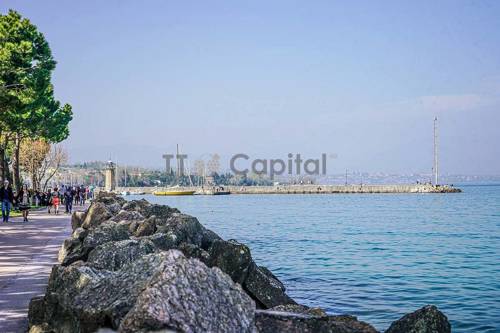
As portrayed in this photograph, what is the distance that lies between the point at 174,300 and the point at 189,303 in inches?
5.4

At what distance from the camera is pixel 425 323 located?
6.81 meters

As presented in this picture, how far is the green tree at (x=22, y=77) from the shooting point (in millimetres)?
31594

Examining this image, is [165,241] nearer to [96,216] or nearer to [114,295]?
[114,295]

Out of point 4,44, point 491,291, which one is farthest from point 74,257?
point 4,44

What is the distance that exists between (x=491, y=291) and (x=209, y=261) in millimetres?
9600

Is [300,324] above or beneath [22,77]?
beneath

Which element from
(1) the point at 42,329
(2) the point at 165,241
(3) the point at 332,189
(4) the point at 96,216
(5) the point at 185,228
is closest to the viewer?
(1) the point at 42,329

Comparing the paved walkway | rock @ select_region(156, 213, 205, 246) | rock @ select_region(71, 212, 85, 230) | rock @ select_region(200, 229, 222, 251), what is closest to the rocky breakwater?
the paved walkway

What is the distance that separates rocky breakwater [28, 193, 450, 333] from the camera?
15.7ft

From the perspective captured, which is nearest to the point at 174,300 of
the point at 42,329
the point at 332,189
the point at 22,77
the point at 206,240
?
the point at 42,329

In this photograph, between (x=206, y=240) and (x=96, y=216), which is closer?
(x=206, y=240)

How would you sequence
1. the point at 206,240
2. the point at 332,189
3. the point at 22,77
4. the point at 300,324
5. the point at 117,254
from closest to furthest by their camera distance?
1. the point at 300,324
2. the point at 117,254
3. the point at 206,240
4. the point at 22,77
5. the point at 332,189

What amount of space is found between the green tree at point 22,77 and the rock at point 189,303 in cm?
2452

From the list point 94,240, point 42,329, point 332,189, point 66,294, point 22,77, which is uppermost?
point 22,77
